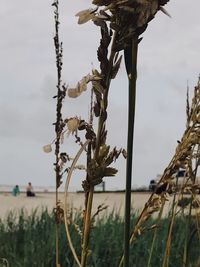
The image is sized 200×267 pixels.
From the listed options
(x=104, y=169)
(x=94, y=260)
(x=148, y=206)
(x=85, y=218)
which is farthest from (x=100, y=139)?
(x=94, y=260)

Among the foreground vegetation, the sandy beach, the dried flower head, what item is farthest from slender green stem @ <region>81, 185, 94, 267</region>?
the sandy beach

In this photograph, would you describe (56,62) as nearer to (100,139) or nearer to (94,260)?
(100,139)

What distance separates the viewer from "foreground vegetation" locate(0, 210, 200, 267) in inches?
188

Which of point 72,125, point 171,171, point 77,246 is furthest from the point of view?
point 77,246

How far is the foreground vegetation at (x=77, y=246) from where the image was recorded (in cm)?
477

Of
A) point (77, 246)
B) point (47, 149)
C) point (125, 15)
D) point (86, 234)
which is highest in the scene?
point (125, 15)

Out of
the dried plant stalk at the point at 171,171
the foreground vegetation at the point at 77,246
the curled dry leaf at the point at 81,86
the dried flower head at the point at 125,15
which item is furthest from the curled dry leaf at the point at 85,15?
the foreground vegetation at the point at 77,246

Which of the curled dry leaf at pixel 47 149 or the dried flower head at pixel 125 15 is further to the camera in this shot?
the curled dry leaf at pixel 47 149

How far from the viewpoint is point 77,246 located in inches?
210

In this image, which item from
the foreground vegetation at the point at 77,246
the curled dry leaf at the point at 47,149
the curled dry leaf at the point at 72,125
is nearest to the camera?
the curled dry leaf at the point at 72,125

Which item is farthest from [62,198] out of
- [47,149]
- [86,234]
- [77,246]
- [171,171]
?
[86,234]

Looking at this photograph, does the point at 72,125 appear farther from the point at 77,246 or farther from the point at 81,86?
the point at 77,246

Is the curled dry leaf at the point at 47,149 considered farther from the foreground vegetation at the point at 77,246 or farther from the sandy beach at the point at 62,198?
the sandy beach at the point at 62,198

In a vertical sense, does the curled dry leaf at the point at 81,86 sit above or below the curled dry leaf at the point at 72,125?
above
